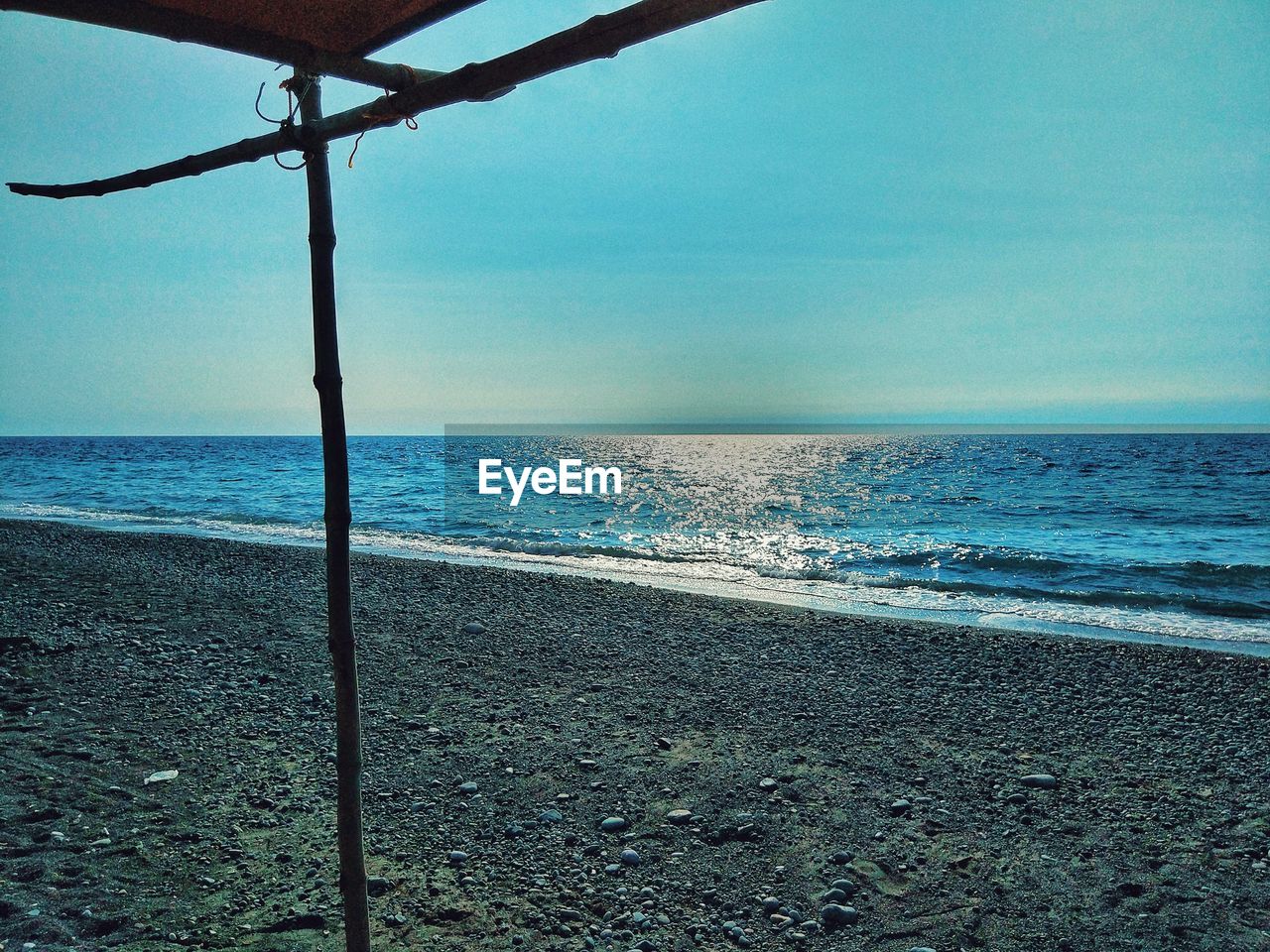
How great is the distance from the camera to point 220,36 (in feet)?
8.35

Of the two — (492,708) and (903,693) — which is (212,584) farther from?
(903,693)

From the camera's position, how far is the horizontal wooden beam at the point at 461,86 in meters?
1.95

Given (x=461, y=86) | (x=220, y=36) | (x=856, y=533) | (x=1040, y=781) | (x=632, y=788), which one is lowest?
(x=856, y=533)

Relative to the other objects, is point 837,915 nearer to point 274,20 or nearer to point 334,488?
point 334,488

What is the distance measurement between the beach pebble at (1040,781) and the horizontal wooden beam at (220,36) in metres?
6.30

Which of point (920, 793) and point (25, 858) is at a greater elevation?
point (25, 858)

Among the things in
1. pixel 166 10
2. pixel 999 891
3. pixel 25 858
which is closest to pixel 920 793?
pixel 999 891

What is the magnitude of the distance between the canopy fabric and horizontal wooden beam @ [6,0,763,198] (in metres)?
0.21

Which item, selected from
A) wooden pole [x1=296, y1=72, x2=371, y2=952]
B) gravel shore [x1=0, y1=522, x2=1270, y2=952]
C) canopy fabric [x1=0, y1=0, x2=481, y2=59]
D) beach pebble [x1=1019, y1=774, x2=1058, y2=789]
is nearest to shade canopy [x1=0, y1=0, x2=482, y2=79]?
canopy fabric [x1=0, y1=0, x2=481, y2=59]

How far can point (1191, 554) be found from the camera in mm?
19984

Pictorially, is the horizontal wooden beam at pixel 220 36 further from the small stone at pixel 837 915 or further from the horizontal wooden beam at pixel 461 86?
the small stone at pixel 837 915

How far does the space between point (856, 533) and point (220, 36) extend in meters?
24.2

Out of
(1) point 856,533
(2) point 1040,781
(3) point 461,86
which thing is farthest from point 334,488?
(1) point 856,533

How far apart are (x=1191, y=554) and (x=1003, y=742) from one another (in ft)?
58.5
